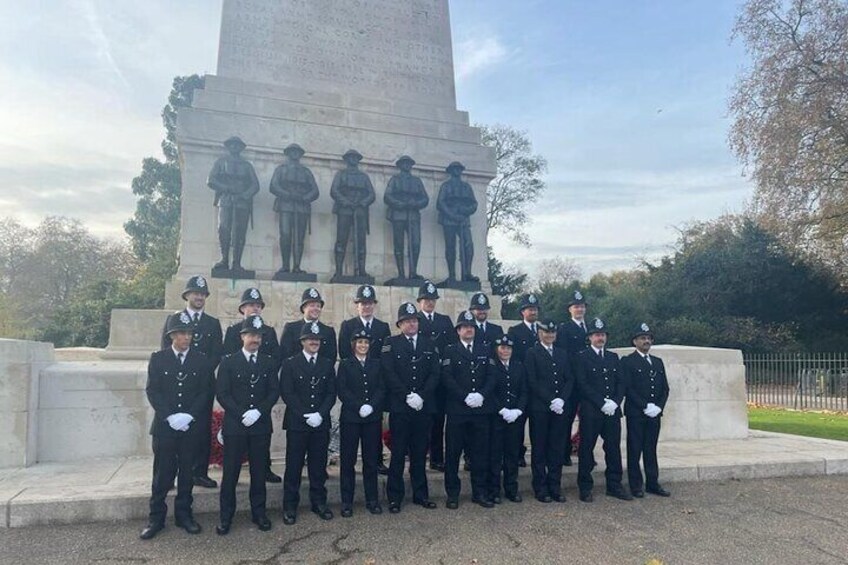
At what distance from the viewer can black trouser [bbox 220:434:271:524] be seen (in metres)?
5.55

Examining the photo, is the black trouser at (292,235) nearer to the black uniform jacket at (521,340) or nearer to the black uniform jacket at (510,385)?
the black uniform jacket at (521,340)

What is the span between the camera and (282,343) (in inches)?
277

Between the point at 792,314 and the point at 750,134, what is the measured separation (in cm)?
894

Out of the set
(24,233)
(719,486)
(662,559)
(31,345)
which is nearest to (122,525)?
(31,345)

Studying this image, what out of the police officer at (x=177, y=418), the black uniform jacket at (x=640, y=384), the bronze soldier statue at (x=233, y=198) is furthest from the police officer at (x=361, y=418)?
the bronze soldier statue at (x=233, y=198)

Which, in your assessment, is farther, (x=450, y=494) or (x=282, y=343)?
(x=282, y=343)

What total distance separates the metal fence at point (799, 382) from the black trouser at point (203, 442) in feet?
60.5

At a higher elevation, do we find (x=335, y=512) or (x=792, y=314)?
(x=792, y=314)

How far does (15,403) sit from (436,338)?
15.7 ft

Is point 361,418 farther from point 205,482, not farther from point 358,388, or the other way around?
point 205,482

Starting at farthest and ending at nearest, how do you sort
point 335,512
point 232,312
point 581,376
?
point 232,312
point 581,376
point 335,512

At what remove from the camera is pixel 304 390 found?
20.1 ft

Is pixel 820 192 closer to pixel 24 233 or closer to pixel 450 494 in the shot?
pixel 450 494

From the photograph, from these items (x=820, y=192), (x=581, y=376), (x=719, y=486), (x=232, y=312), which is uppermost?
(x=820, y=192)
